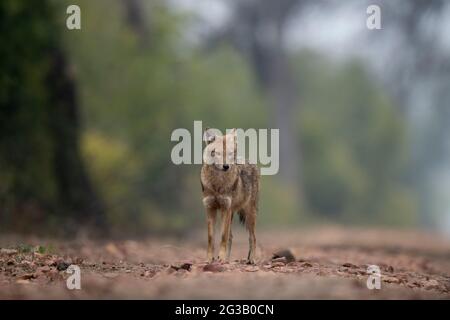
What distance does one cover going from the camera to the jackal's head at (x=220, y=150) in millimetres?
10430

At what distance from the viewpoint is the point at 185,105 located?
30.7m

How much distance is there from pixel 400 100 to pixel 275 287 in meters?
47.9

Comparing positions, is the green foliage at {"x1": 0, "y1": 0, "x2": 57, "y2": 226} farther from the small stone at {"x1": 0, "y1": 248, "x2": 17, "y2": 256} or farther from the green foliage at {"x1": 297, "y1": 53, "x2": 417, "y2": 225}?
the green foliage at {"x1": 297, "y1": 53, "x2": 417, "y2": 225}

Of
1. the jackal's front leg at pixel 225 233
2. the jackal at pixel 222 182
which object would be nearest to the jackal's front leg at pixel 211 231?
the jackal at pixel 222 182

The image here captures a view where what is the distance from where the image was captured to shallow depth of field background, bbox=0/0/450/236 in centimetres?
2016

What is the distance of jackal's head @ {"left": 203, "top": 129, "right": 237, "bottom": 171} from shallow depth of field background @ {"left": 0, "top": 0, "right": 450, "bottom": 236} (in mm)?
8479

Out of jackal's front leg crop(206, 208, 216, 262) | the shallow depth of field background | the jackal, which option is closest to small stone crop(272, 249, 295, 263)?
the jackal

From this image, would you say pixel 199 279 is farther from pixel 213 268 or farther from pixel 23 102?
pixel 23 102

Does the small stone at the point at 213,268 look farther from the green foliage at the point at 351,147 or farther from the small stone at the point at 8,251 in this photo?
the green foliage at the point at 351,147

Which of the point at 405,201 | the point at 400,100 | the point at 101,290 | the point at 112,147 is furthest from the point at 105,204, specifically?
the point at 400,100

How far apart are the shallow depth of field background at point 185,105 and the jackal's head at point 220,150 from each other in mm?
8479

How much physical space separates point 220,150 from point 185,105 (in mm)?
20325

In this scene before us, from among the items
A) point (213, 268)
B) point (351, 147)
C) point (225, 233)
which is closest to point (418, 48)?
point (225, 233)

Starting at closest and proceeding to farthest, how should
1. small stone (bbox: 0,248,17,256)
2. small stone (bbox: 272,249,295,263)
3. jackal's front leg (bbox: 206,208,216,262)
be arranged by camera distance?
jackal's front leg (bbox: 206,208,216,262)
small stone (bbox: 0,248,17,256)
small stone (bbox: 272,249,295,263)
